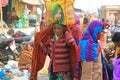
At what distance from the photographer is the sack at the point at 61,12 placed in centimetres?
425

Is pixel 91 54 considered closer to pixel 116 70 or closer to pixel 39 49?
pixel 116 70

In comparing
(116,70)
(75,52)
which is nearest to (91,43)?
(75,52)

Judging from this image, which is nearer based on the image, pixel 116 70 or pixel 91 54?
pixel 116 70

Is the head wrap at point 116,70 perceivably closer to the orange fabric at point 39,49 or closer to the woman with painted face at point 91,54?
the woman with painted face at point 91,54

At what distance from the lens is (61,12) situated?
4258 mm

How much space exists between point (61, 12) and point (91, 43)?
2.09 feet

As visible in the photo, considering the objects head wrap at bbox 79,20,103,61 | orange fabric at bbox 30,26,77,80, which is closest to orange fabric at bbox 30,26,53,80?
orange fabric at bbox 30,26,77,80

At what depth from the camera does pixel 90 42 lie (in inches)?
154

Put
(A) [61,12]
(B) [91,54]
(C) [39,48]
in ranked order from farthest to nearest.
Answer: (C) [39,48] < (A) [61,12] < (B) [91,54]

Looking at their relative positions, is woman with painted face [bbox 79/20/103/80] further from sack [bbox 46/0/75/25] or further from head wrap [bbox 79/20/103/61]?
sack [bbox 46/0/75/25]

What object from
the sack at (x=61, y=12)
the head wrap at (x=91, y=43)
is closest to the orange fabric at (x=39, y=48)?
the sack at (x=61, y=12)

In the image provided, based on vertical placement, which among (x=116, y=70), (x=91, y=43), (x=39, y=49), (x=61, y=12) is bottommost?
(x=116, y=70)

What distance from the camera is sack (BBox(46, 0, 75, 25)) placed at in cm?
425

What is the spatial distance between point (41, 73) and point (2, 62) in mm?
2928
